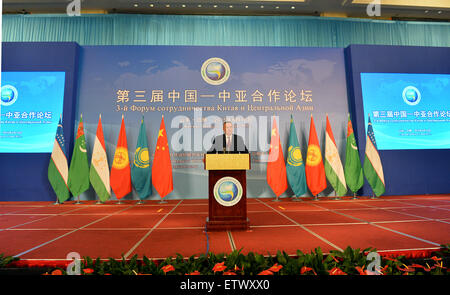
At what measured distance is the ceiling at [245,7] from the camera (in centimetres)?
552

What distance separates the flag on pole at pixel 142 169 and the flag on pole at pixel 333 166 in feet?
11.5

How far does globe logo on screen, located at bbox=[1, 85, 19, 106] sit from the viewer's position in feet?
14.9

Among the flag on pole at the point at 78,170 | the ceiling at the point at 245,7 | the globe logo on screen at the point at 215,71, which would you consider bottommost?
the flag on pole at the point at 78,170

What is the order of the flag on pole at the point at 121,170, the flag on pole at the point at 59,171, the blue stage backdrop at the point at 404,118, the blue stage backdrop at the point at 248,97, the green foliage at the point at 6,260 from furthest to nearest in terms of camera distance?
the blue stage backdrop at the point at 404,118 < the blue stage backdrop at the point at 248,97 < the flag on pole at the point at 121,170 < the flag on pole at the point at 59,171 < the green foliage at the point at 6,260

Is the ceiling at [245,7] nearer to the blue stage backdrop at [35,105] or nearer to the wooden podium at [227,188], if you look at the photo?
the blue stage backdrop at [35,105]

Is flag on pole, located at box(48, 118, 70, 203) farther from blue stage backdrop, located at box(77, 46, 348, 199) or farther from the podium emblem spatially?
the podium emblem

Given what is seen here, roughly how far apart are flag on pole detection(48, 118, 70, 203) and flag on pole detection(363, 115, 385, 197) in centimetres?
566

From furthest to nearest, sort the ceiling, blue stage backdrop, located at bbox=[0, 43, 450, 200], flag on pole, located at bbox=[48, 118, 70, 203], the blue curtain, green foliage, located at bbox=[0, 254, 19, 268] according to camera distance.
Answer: the blue curtain
the ceiling
blue stage backdrop, located at bbox=[0, 43, 450, 200]
flag on pole, located at bbox=[48, 118, 70, 203]
green foliage, located at bbox=[0, 254, 19, 268]

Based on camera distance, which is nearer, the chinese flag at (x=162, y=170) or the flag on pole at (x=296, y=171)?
the chinese flag at (x=162, y=170)

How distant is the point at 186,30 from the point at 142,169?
12.0 feet

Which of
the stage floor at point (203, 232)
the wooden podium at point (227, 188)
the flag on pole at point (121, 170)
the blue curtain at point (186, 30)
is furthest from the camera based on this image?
the blue curtain at point (186, 30)

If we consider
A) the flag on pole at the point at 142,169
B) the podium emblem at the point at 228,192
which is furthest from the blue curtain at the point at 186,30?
the podium emblem at the point at 228,192

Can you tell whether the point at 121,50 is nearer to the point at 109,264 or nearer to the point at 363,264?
the point at 109,264

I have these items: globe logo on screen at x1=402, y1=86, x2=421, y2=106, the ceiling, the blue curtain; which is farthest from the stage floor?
the ceiling
